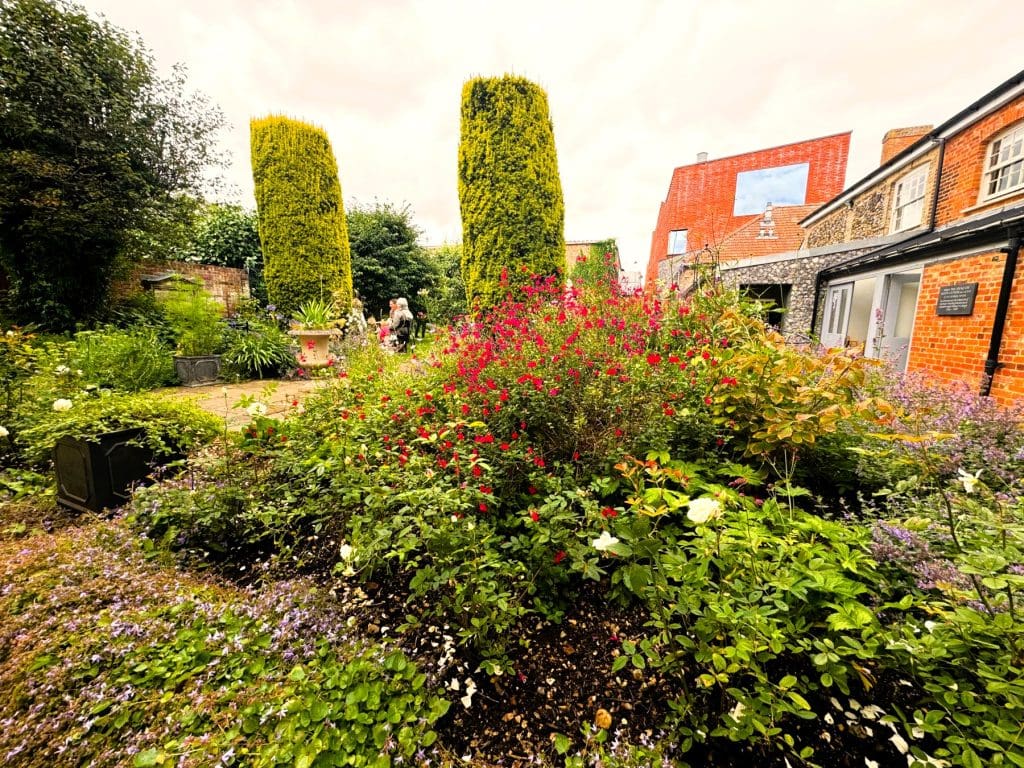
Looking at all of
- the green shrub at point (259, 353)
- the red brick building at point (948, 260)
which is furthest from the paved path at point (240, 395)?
the red brick building at point (948, 260)

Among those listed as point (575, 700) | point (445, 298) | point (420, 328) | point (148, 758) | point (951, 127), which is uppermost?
point (951, 127)

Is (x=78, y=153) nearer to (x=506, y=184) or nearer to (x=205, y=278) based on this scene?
(x=205, y=278)

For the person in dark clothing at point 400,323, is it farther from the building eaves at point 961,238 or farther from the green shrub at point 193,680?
the building eaves at point 961,238

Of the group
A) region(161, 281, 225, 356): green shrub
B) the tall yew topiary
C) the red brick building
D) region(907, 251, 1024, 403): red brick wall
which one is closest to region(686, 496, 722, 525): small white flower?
the red brick building

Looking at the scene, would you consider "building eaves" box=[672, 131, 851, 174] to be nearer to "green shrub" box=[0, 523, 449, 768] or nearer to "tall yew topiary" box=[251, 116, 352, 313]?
"tall yew topiary" box=[251, 116, 352, 313]

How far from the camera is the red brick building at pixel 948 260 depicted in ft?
15.2

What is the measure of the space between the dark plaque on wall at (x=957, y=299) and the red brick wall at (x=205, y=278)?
42.2 feet

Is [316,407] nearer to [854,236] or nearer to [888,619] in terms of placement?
[888,619]

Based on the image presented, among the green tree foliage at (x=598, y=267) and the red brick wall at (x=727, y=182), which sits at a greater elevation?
the red brick wall at (x=727, y=182)

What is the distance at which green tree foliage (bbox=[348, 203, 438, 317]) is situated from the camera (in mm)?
13609

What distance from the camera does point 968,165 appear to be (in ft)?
23.4

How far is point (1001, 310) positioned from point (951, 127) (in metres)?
5.28

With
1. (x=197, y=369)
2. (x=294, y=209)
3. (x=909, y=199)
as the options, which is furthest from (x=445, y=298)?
(x=909, y=199)

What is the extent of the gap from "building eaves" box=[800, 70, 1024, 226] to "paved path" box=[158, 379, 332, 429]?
10603 mm
